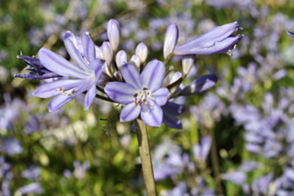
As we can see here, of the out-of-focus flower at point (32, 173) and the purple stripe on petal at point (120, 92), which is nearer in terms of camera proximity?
the purple stripe on petal at point (120, 92)

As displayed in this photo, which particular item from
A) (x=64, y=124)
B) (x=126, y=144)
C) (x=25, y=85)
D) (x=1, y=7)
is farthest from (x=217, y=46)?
(x=1, y=7)

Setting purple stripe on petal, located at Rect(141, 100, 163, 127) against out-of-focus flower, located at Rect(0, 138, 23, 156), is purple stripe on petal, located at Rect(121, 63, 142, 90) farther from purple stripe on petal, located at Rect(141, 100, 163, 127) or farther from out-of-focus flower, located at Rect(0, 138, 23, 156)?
out-of-focus flower, located at Rect(0, 138, 23, 156)

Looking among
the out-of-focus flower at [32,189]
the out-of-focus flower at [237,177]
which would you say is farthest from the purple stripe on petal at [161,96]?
the out-of-focus flower at [32,189]

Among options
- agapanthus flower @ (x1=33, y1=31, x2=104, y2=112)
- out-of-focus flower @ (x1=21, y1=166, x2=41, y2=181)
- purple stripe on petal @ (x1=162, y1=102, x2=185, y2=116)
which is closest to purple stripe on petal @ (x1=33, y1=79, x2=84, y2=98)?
agapanthus flower @ (x1=33, y1=31, x2=104, y2=112)

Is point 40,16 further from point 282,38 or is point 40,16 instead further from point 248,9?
point 282,38

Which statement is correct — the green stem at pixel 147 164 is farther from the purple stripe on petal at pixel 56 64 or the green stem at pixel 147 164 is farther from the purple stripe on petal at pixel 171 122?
the purple stripe on petal at pixel 56 64

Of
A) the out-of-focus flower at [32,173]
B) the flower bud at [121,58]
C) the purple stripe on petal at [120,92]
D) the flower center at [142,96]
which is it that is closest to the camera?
the purple stripe on petal at [120,92]

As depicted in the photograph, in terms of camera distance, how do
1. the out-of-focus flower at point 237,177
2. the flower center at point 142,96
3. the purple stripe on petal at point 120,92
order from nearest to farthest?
the purple stripe on petal at point 120,92 < the flower center at point 142,96 < the out-of-focus flower at point 237,177
